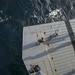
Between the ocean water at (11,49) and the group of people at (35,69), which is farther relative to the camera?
the ocean water at (11,49)

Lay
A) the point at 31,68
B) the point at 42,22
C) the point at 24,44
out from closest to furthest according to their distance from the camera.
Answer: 1. the point at 31,68
2. the point at 24,44
3. the point at 42,22

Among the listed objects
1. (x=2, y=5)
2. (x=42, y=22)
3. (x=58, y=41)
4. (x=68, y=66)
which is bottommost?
(x=68, y=66)

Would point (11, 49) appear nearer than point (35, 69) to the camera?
No

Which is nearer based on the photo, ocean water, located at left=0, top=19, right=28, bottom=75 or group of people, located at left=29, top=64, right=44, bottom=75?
group of people, located at left=29, top=64, right=44, bottom=75

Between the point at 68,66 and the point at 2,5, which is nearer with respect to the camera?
the point at 68,66

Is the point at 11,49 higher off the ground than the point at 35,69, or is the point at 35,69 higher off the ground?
the point at 11,49

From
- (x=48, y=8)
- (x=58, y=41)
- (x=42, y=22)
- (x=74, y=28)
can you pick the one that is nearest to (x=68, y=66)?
(x=58, y=41)

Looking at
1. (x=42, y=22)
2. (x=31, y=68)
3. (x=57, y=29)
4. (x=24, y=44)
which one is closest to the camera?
(x=31, y=68)

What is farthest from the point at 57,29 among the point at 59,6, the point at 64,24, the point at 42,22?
the point at 59,6

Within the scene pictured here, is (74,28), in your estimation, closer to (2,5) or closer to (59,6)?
(59,6)

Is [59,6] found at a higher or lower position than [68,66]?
higher
